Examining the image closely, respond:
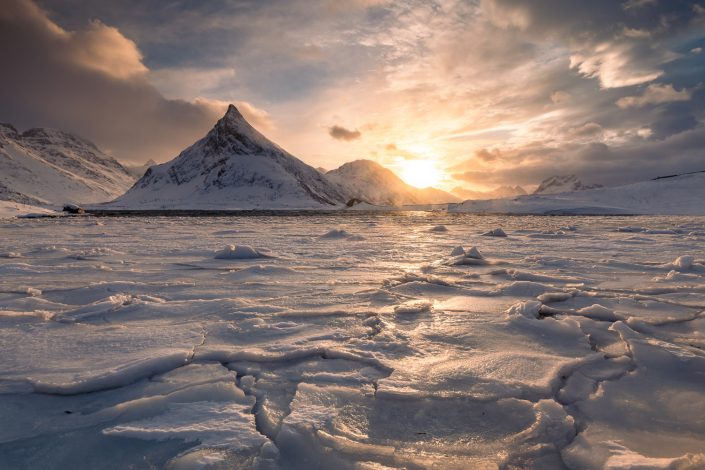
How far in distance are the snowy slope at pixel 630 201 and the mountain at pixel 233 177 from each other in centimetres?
8286

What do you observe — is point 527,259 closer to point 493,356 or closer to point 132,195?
point 493,356

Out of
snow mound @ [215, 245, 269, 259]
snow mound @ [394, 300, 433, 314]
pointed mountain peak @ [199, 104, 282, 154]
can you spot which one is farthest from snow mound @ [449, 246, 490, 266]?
pointed mountain peak @ [199, 104, 282, 154]

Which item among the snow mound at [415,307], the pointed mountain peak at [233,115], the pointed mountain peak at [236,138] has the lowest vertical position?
the snow mound at [415,307]

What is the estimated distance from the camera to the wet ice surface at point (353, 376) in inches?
72.3

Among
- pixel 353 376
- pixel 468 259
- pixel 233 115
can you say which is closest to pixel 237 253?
pixel 468 259

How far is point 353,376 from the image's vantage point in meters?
2.55

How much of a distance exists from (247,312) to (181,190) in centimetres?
16807

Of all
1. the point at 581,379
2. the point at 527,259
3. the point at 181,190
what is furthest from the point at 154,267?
the point at 181,190

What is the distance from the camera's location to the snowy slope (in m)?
46.0

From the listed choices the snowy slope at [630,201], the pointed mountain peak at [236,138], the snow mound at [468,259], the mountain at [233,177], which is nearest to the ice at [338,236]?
the snow mound at [468,259]

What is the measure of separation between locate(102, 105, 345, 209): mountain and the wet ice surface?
401 feet

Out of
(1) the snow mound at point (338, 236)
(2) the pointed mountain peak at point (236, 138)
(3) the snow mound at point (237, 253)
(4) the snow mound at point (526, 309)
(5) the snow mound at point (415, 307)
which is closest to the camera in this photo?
(4) the snow mound at point (526, 309)

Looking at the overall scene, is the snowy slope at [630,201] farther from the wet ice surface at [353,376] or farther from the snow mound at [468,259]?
the wet ice surface at [353,376]

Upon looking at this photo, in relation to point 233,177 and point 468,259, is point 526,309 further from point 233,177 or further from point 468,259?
point 233,177
